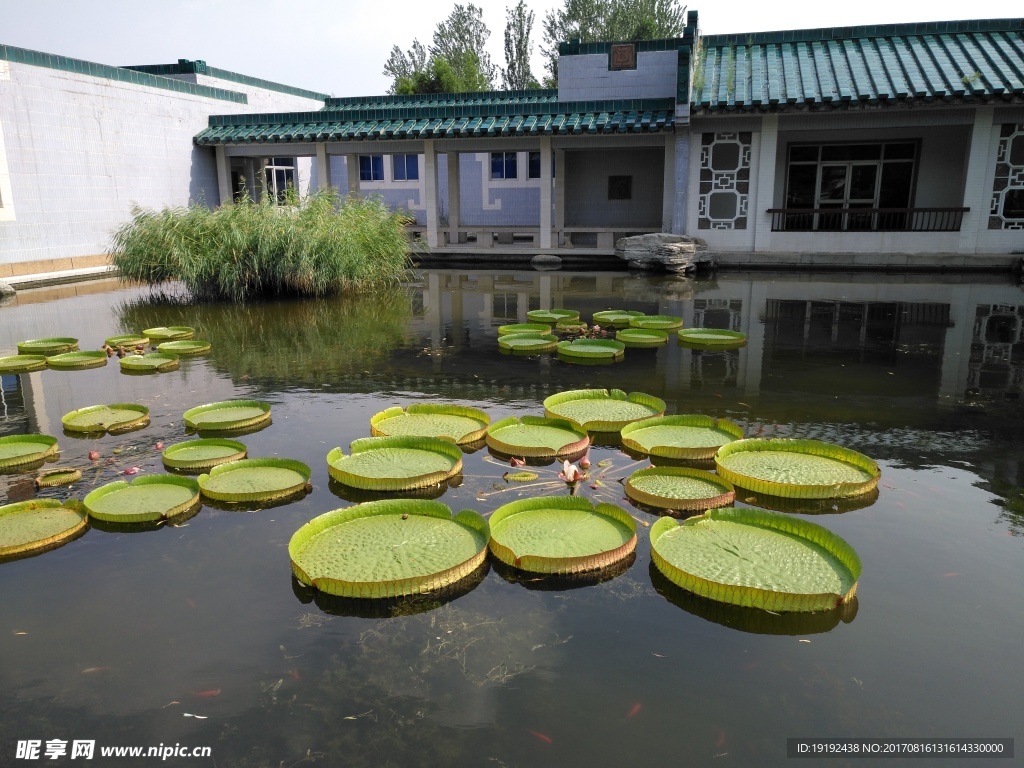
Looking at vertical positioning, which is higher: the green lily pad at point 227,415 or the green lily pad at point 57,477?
the green lily pad at point 227,415

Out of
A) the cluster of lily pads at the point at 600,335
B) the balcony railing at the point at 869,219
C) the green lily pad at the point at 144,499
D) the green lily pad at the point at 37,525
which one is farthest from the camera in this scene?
the balcony railing at the point at 869,219

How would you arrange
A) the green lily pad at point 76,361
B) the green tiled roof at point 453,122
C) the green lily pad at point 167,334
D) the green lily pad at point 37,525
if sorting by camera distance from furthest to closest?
the green tiled roof at point 453,122 < the green lily pad at point 167,334 < the green lily pad at point 76,361 < the green lily pad at point 37,525

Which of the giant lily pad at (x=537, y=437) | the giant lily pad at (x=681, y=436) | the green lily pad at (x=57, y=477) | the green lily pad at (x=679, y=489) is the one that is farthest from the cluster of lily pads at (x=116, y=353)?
the green lily pad at (x=679, y=489)

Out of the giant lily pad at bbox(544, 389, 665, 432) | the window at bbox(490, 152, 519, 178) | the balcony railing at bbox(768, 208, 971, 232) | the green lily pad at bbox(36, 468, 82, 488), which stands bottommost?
the green lily pad at bbox(36, 468, 82, 488)

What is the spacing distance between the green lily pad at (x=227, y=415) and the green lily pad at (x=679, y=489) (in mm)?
2453

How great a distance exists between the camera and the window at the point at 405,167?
23.1 meters

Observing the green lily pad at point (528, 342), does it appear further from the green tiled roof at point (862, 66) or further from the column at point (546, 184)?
the column at point (546, 184)

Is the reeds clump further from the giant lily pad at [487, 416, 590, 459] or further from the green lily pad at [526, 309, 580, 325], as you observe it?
the giant lily pad at [487, 416, 590, 459]

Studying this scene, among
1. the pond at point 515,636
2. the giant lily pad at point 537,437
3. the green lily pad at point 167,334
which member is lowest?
the pond at point 515,636

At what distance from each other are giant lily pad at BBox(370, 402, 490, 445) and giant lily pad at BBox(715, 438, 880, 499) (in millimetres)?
1448

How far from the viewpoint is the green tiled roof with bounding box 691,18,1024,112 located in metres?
12.9

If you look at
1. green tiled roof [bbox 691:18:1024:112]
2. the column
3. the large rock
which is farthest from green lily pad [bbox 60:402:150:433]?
green tiled roof [bbox 691:18:1024:112]

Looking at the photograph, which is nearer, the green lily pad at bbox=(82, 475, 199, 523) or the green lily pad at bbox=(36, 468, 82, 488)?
the green lily pad at bbox=(82, 475, 199, 523)

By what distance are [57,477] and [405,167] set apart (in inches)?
814
